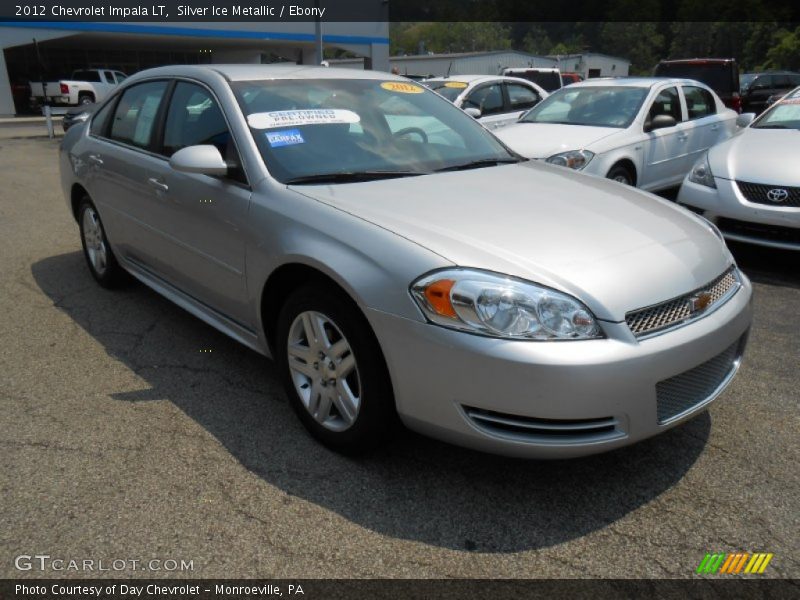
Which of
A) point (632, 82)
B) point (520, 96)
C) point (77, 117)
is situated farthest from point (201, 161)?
point (520, 96)

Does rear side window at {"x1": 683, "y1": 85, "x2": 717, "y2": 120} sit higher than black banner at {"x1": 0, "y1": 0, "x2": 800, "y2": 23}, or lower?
lower

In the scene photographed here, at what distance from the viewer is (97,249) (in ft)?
16.2

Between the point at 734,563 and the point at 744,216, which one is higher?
the point at 744,216

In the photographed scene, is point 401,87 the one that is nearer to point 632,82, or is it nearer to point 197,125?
point 197,125

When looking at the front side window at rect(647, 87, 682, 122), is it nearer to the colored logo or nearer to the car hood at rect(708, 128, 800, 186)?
the car hood at rect(708, 128, 800, 186)

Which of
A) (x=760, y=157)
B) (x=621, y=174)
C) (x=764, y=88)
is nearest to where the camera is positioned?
(x=760, y=157)

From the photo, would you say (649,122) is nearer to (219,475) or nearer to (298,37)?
(219,475)

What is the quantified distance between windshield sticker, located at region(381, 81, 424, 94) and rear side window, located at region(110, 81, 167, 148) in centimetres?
132

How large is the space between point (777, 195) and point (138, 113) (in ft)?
15.1

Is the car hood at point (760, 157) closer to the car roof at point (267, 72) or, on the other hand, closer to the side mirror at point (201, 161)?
the car roof at point (267, 72)

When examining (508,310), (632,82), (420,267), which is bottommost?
(508,310)

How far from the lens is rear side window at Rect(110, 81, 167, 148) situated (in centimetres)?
408

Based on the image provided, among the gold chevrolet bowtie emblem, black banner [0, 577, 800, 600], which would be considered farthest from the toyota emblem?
black banner [0, 577, 800, 600]

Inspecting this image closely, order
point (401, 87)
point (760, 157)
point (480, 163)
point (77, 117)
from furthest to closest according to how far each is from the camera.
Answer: point (77, 117) < point (760, 157) < point (401, 87) < point (480, 163)
